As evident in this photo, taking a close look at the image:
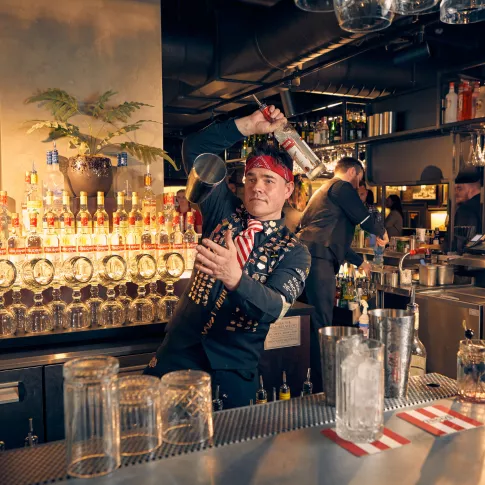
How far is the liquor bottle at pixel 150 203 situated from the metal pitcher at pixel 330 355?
6.47ft

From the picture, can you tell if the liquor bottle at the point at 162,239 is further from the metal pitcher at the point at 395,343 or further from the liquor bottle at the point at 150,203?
the metal pitcher at the point at 395,343

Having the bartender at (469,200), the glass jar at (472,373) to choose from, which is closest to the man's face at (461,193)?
the bartender at (469,200)

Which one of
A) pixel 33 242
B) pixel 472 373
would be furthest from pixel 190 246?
pixel 472 373

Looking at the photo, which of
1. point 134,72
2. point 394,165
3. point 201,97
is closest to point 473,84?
point 394,165

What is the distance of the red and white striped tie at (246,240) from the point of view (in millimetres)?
2172

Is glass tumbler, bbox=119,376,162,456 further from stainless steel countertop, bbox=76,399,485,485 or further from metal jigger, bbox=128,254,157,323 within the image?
metal jigger, bbox=128,254,157,323

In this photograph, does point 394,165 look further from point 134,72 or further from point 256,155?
point 256,155

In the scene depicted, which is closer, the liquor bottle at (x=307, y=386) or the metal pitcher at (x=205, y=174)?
the metal pitcher at (x=205, y=174)

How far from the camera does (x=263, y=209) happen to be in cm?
222

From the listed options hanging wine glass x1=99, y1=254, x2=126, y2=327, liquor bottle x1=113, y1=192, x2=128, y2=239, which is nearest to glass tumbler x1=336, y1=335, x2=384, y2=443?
hanging wine glass x1=99, y1=254, x2=126, y2=327

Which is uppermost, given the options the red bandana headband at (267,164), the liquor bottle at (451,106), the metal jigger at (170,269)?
the liquor bottle at (451,106)

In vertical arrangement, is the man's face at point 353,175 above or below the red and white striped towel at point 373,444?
above

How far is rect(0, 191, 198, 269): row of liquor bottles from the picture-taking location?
2867mm

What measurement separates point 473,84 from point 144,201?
11.7 feet
